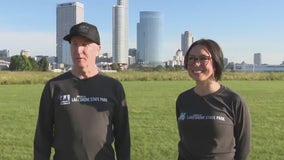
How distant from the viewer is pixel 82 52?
3738 mm

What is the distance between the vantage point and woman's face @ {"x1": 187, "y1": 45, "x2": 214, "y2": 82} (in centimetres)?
373

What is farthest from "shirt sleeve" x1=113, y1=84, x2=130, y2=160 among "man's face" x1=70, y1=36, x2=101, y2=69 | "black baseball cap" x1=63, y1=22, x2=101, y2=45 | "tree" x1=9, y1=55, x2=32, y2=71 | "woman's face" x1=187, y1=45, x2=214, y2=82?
"tree" x1=9, y1=55, x2=32, y2=71

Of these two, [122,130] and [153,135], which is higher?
[122,130]

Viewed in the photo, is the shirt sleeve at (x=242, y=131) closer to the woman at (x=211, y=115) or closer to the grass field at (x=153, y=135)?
the woman at (x=211, y=115)

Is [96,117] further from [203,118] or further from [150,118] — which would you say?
[150,118]

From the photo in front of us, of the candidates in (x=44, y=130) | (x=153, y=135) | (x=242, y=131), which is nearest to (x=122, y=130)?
(x=44, y=130)

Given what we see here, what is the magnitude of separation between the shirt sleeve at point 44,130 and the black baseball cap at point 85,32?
0.50m

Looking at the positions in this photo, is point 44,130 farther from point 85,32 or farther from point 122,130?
point 85,32

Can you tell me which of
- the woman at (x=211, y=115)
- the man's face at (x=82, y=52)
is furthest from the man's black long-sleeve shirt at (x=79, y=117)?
the woman at (x=211, y=115)

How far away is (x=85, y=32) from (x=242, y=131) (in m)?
1.48

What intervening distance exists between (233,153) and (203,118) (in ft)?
1.27

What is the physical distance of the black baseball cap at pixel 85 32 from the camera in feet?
12.3

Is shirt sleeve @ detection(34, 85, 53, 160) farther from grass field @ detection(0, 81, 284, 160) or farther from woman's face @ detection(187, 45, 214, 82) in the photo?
grass field @ detection(0, 81, 284, 160)

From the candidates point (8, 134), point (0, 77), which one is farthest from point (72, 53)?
point (0, 77)
